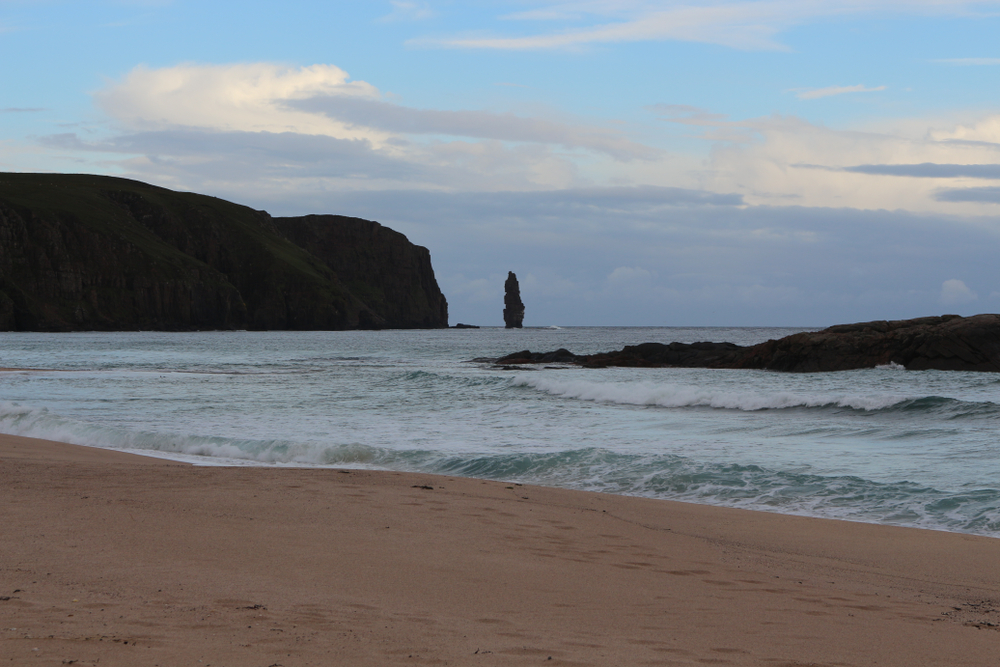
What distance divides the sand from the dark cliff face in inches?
7301

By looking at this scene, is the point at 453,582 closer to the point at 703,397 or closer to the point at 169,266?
the point at 703,397

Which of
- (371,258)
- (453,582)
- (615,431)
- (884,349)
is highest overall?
(371,258)

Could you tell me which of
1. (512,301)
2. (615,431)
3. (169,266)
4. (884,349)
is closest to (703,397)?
(615,431)

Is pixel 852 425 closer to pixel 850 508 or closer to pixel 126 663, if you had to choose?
pixel 850 508

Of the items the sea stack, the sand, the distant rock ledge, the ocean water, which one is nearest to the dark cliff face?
the sea stack

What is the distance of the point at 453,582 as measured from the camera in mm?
4934

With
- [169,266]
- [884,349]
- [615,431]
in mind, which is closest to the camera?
[615,431]

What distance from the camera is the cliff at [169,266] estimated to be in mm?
118000

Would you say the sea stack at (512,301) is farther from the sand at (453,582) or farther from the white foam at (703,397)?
the sand at (453,582)

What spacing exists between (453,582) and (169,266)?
14247 centimetres

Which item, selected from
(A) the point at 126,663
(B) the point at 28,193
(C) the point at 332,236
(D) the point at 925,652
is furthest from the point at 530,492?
(C) the point at 332,236

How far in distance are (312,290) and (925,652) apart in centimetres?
15693

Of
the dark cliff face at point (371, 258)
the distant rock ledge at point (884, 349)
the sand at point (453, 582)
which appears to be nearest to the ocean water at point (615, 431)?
the distant rock ledge at point (884, 349)

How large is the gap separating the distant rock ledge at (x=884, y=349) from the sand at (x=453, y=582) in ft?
77.8
